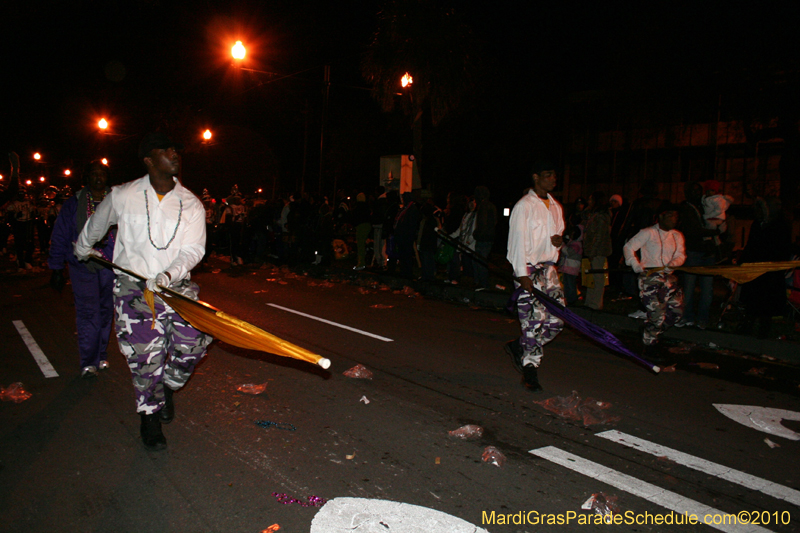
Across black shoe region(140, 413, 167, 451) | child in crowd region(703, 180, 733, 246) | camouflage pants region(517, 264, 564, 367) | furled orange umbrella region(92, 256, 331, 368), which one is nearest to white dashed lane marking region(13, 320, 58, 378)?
black shoe region(140, 413, 167, 451)

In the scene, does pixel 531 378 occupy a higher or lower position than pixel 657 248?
lower

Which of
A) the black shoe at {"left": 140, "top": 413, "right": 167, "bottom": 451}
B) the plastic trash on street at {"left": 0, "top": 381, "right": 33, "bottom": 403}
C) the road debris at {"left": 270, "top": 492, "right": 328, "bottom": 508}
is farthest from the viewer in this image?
the plastic trash on street at {"left": 0, "top": 381, "right": 33, "bottom": 403}

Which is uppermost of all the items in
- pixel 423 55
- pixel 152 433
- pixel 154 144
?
pixel 423 55

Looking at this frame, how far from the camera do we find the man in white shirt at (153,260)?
4.20 m

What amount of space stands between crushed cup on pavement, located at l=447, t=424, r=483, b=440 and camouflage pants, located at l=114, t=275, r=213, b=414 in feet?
6.70

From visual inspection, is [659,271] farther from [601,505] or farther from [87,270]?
[87,270]

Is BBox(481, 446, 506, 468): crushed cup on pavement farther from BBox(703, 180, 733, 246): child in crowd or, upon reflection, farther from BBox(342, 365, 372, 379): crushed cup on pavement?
BBox(703, 180, 733, 246): child in crowd

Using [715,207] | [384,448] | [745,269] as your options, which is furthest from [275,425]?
[715,207]

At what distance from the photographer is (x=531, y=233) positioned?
18.6 ft

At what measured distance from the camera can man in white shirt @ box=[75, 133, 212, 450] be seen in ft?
13.8

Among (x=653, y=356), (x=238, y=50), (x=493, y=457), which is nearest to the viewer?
(x=493, y=457)

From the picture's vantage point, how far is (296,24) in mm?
28188

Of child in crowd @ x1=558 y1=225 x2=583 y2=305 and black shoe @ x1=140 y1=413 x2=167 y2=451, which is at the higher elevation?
child in crowd @ x1=558 y1=225 x2=583 y2=305

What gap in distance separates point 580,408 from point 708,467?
1.22 metres
